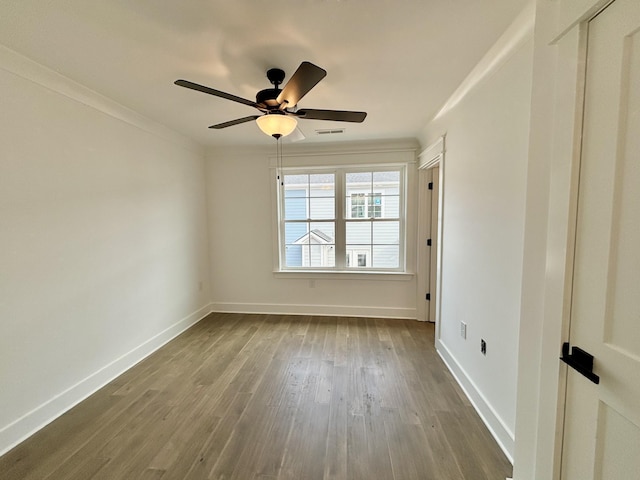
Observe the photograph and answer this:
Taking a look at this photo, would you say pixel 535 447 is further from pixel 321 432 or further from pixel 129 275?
pixel 129 275

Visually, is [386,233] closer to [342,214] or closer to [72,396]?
[342,214]

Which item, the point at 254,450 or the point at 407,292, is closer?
the point at 254,450

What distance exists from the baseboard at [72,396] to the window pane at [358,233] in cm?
256

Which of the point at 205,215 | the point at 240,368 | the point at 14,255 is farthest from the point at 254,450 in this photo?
the point at 205,215

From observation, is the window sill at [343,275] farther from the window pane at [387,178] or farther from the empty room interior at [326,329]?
the window pane at [387,178]

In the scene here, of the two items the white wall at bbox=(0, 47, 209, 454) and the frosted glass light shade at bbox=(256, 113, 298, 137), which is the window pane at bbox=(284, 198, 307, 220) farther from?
the frosted glass light shade at bbox=(256, 113, 298, 137)

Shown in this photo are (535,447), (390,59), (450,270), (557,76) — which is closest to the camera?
(557,76)

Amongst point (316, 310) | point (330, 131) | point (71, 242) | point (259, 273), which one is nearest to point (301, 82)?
point (330, 131)

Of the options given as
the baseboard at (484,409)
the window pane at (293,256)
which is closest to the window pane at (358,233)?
the window pane at (293,256)

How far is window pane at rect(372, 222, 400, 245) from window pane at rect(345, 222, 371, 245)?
10 centimetres

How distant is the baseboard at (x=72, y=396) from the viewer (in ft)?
5.38

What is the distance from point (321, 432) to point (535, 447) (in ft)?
3.76

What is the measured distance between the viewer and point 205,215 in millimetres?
3836

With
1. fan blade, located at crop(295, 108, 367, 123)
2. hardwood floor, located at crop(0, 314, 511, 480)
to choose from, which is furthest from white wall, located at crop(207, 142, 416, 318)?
fan blade, located at crop(295, 108, 367, 123)
